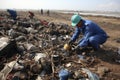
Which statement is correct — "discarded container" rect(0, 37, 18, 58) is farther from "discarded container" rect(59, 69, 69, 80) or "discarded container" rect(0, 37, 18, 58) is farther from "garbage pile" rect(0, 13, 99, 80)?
"discarded container" rect(59, 69, 69, 80)

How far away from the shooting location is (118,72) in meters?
5.11

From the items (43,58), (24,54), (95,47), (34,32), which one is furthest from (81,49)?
(34,32)

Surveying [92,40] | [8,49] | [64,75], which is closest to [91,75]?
[64,75]

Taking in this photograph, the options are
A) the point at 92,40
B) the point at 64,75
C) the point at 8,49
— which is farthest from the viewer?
the point at 8,49

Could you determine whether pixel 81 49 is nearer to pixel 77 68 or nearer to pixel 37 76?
pixel 77 68

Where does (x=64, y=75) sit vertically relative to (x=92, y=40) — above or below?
below

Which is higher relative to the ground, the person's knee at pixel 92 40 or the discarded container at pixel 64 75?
the person's knee at pixel 92 40

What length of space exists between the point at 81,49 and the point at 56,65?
1.24 m

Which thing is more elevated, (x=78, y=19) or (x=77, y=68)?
(x=78, y=19)

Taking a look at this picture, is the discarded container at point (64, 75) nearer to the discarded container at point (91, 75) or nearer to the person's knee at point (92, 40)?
the discarded container at point (91, 75)

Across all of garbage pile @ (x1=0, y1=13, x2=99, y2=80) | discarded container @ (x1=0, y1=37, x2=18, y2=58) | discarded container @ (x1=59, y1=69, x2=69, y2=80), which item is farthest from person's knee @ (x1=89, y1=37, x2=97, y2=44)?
discarded container @ (x1=0, y1=37, x2=18, y2=58)

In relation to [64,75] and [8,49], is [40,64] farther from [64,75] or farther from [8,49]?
[8,49]

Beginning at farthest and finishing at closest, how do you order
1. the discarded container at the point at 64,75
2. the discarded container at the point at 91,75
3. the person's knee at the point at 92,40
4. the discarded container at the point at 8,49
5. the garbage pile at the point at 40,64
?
the discarded container at the point at 8,49 → the person's knee at the point at 92,40 → the garbage pile at the point at 40,64 → the discarded container at the point at 64,75 → the discarded container at the point at 91,75

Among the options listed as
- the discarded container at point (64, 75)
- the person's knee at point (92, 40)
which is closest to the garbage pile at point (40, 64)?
the discarded container at point (64, 75)
